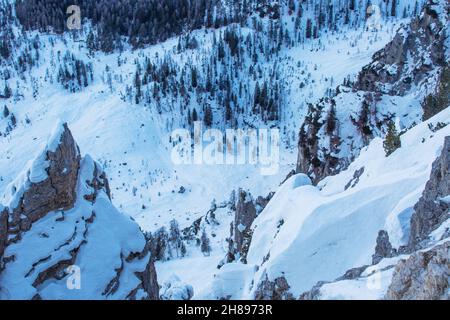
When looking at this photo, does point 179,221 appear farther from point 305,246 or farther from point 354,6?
point 354,6

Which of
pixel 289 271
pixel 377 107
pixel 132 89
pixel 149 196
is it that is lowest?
pixel 149 196

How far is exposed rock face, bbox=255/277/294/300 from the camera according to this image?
1855 centimetres

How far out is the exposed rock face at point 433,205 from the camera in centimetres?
1588

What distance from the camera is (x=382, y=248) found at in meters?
17.8

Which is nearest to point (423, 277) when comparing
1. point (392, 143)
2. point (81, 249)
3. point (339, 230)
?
point (339, 230)

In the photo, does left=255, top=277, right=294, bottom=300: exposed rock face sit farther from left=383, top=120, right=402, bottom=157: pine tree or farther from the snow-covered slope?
left=383, top=120, right=402, bottom=157: pine tree

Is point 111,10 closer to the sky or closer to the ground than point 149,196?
closer to the sky

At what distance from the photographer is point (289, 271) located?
63.2 feet

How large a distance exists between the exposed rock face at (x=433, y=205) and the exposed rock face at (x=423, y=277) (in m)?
3.73

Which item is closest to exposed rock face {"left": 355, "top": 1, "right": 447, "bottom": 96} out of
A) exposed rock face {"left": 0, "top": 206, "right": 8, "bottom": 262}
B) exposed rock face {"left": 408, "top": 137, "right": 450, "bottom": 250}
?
exposed rock face {"left": 408, "top": 137, "right": 450, "bottom": 250}

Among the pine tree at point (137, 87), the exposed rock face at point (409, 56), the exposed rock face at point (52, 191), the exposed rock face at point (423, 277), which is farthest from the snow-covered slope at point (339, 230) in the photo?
the pine tree at point (137, 87)

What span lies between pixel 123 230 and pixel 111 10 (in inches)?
5625

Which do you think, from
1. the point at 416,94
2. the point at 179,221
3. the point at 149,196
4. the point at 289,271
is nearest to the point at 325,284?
the point at 289,271

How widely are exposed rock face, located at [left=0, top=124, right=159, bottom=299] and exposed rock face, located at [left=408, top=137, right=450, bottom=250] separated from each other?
554 inches
